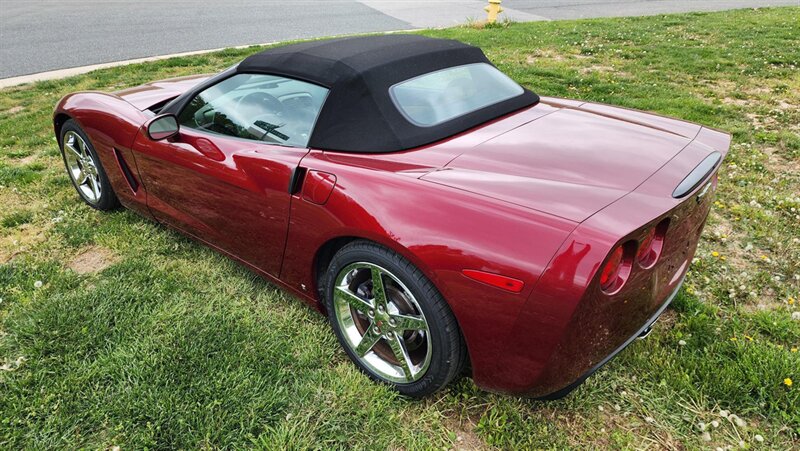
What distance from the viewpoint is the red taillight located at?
1.68 metres

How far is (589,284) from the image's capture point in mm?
1612

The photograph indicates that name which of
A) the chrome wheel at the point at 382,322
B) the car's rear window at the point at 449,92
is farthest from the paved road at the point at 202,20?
the chrome wheel at the point at 382,322

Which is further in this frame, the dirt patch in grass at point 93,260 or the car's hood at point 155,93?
the car's hood at point 155,93

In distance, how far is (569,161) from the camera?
6.90ft

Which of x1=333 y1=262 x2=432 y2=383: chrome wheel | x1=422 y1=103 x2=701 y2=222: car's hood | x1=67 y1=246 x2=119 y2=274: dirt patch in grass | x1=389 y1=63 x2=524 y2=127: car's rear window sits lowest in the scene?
Answer: x1=67 y1=246 x2=119 y2=274: dirt patch in grass

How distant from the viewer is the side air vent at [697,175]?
189 cm

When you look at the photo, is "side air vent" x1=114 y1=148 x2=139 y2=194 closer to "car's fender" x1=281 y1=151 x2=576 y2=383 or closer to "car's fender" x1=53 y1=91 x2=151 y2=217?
"car's fender" x1=53 y1=91 x2=151 y2=217

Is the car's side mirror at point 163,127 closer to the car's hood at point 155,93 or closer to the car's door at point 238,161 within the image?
the car's door at point 238,161

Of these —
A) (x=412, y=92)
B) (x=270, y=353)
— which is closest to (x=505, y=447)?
(x=270, y=353)

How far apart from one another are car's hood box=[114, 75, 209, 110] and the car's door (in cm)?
47

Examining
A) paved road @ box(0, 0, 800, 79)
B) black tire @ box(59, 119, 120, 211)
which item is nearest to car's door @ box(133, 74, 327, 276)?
black tire @ box(59, 119, 120, 211)

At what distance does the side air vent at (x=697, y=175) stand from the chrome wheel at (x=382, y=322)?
3.40 feet

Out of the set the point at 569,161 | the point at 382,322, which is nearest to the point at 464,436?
the point at 382,322

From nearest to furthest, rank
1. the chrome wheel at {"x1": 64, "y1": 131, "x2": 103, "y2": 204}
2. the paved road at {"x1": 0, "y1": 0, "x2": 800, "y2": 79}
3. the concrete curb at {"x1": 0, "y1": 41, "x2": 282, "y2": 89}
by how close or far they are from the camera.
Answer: the chrome wheel at {"x1": 64, "y1": 131, "x2": 103, "y2": 204} < the concrete curb at {"x1": 0, "y1": 41, "x2": 282, "y2": 89} < the paved road at {"x1": 0, "y1": 0, "x2": 800, "y2": 79}
